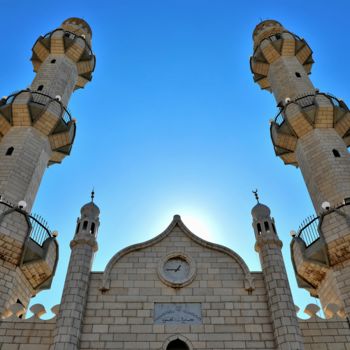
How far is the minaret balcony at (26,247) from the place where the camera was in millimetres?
14793

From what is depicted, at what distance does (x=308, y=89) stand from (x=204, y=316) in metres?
16.1

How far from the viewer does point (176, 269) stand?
13797mm

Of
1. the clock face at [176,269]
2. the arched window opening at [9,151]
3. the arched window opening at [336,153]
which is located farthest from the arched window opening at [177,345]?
the arched window opening at [336,153]

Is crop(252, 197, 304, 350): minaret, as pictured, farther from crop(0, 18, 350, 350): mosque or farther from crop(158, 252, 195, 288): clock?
crop(158, 252, 195, 288): clock

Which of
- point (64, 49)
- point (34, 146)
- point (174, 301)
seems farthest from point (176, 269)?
point (64, 49)

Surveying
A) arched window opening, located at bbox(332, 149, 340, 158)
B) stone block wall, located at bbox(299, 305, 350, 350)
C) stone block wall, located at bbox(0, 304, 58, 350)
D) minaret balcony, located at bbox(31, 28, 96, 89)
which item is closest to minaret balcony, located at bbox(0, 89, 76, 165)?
minaret balcony, located at bbox(31, 28, 96, 89)

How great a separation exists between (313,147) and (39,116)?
526 inches

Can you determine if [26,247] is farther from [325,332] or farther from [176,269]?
[325,332]

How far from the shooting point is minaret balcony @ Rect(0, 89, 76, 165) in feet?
66.7

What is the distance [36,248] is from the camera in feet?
51.4

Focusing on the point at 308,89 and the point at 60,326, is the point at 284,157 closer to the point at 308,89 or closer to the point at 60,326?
the point at 308,89

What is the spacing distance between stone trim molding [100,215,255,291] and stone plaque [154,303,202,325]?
1.75 meters

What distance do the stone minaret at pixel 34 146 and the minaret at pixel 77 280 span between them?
8.25 ft

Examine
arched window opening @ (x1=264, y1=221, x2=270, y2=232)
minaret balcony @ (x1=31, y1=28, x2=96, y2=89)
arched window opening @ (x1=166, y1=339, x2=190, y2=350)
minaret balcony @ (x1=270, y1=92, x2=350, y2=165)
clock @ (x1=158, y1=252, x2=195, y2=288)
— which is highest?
minaret balcony @ (x1=31, y1=28, x2=96, y2=89)
